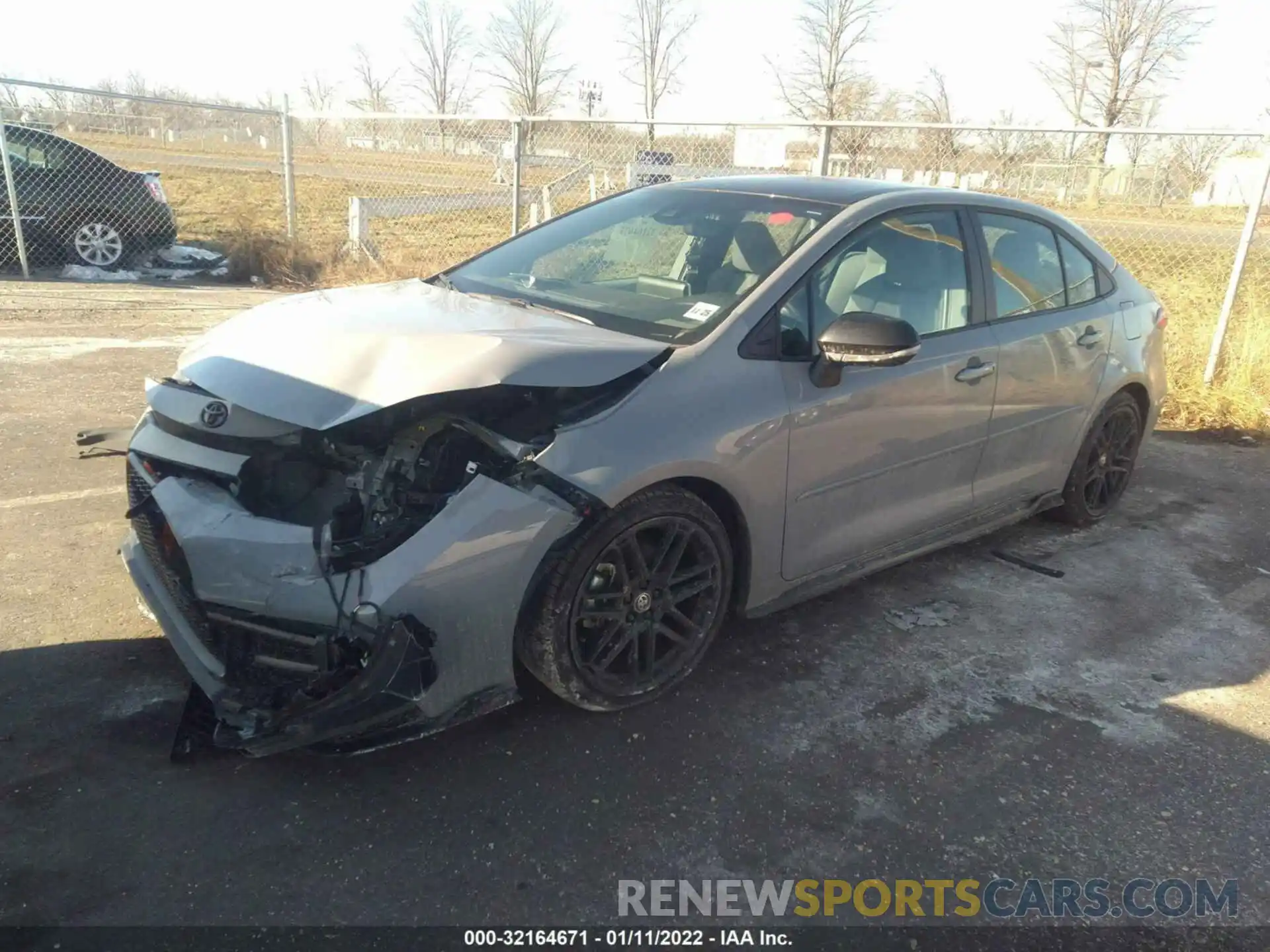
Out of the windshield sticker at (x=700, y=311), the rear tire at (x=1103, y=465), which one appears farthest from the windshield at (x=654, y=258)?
the rear tire at (x=1103, y=465)

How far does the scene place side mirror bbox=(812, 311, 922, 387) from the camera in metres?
3.01

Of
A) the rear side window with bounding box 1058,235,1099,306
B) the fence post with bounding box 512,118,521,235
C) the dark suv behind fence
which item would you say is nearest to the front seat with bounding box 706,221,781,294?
the rear side window with bounding box 1058,235,1099,306

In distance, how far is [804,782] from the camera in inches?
108

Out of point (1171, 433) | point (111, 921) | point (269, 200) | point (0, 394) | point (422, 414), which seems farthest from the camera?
point (269, 200)

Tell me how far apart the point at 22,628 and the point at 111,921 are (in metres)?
1.56

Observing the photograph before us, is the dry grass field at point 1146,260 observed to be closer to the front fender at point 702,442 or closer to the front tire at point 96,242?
the front tire at point 96,242

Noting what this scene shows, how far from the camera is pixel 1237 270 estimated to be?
705 cm

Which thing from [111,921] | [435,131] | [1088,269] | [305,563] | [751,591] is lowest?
[111,921]

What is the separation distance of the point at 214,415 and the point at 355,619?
A: 88cm

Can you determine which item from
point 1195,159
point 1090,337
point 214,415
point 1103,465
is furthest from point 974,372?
point 1195,159

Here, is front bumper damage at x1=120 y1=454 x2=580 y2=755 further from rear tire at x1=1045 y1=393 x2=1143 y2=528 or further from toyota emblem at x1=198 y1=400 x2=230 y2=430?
rear tire at x1=1045 y1=393 x2=1143 y2=528

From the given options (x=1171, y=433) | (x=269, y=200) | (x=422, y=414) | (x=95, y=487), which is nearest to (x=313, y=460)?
(x=422, y=414)

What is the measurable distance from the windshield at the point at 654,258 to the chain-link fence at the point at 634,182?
386 centimetres

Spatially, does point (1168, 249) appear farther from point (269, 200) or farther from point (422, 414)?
point (269, 200)
